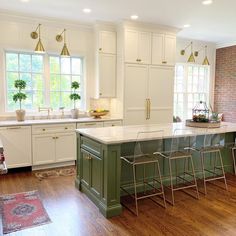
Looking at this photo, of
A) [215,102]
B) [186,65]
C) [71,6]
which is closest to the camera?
[71,6]

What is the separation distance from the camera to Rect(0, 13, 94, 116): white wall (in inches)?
188

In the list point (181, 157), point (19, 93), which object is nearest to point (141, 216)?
point (181, 157)

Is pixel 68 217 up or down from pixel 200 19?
down

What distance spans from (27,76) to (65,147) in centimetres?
169

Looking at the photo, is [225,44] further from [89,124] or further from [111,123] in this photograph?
[89,124]

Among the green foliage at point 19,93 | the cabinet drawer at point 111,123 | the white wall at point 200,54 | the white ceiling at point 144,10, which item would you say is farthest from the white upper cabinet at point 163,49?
the green foliage at point 19,93

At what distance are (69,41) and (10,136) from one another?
2.38m

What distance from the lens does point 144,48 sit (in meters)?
5.43

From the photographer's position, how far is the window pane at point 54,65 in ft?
17.5

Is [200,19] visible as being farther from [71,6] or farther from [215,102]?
[215,102]

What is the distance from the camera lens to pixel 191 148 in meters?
3.64

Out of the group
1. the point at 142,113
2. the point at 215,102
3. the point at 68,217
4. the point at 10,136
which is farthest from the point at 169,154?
the point at 215,102

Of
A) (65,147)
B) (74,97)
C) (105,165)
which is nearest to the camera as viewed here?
(105,165)

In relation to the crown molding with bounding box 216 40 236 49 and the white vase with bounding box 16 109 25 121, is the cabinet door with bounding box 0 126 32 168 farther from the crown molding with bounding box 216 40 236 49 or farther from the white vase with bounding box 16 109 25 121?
the crown molding with bounding box 216 40 236 49
